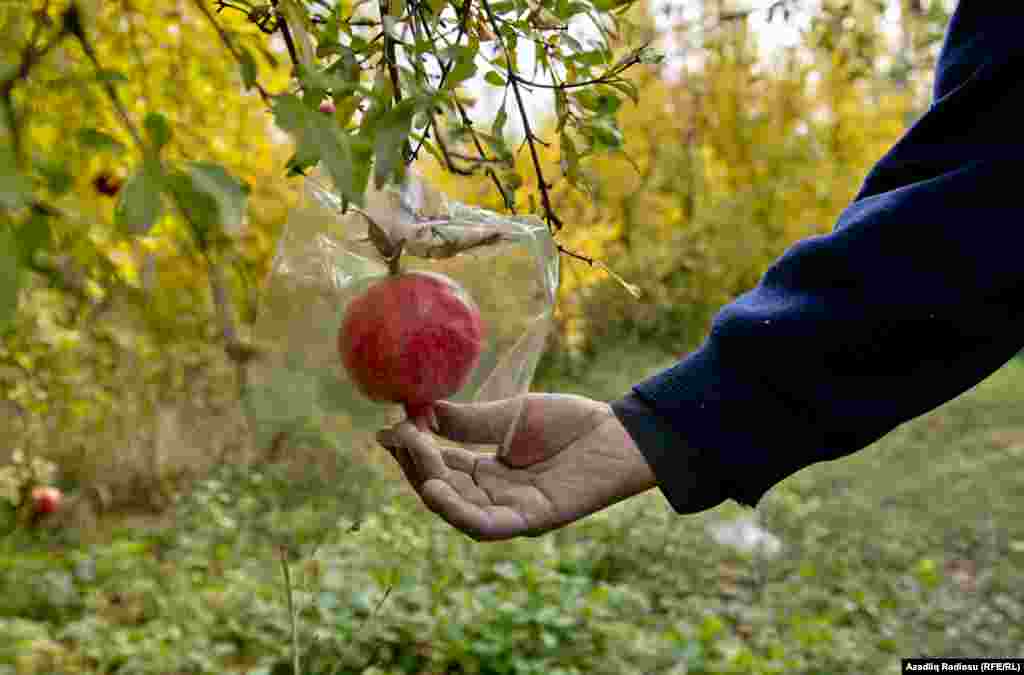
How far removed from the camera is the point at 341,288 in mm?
1020

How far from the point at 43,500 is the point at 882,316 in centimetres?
433

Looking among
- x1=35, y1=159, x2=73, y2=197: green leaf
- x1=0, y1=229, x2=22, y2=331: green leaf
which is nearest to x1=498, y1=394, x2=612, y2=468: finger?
x1=35, y1=159, x2=73, y2=197: green leaf

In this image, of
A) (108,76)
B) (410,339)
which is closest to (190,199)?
(108,76)

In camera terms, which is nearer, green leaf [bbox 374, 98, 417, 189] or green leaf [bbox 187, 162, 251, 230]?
green leaf [bbox 187, 162, 251, 230]

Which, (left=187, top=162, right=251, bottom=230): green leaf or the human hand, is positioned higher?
(left=187, top=162, right=251, bottom=230): green leaf

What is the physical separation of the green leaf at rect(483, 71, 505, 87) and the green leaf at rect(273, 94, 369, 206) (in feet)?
1.35

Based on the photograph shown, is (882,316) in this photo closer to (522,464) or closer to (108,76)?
(522,464)

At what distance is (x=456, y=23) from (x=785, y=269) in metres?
0.41

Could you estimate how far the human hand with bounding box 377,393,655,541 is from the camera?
3.25 feet

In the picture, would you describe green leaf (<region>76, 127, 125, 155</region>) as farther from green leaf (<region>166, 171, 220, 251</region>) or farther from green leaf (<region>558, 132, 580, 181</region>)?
green leaf (<region>558, 132, 580, 181</region>)

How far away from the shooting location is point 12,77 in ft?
1.68

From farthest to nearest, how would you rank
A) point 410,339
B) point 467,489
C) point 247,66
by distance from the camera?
point 467,489 → point 410,339 → point 247,66

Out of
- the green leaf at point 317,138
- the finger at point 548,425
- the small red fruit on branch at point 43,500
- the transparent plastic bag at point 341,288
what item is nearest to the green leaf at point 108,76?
the green leaf at point 317,138

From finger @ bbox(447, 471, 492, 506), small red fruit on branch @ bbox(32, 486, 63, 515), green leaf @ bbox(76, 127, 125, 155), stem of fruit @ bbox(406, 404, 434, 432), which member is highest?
green leaf @ bbox(76, 127, 125, 155)
